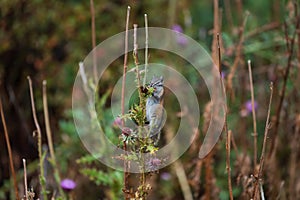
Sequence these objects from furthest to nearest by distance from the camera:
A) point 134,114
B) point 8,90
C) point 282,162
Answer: point 8,90 → point 282,162 → point 134,114

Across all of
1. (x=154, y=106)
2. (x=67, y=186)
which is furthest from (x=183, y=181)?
(x=154, y=106)

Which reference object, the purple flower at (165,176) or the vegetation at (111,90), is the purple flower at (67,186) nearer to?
the vegetation at (111,90)

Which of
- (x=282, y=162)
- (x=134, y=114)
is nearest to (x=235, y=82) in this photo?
(x=282, y=162)

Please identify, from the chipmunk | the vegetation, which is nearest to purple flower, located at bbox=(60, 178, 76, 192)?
the vegetation

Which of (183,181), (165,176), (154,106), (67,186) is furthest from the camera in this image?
(165,176)

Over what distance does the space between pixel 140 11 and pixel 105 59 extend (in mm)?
299

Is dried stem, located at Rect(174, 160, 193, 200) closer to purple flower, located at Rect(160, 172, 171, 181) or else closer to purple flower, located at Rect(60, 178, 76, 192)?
purple flower, located at Rect(160, 172, 171, 181)

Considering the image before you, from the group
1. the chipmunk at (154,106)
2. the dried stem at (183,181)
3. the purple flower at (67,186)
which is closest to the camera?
the chipmunk at (154,106)

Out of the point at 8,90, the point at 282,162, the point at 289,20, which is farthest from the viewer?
the point at 8,90

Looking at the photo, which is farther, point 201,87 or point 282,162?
point 201,87

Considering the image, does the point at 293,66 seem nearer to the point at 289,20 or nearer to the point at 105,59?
the point at 289,20

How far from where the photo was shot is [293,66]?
1469 mm

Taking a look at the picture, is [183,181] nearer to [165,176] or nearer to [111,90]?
[165,176]

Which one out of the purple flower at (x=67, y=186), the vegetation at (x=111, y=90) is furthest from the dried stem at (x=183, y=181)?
the purple flower at (x=67, y=186)
